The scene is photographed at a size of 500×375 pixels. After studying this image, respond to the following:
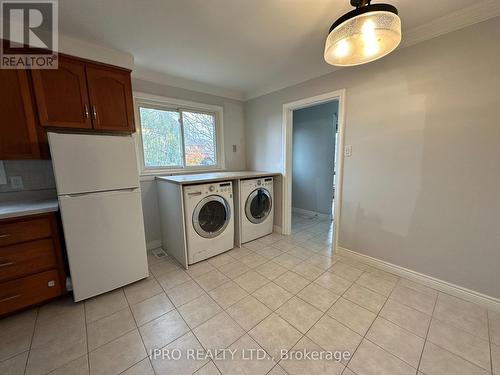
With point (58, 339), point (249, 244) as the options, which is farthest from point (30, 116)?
point (249, 244)

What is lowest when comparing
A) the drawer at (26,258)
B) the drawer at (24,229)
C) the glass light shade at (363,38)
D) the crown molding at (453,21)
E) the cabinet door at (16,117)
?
the drawer at (26,258)

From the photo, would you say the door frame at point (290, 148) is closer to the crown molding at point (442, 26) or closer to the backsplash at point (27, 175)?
the crown molding at point (442, 26)

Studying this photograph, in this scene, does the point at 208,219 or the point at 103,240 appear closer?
the point at 103,240

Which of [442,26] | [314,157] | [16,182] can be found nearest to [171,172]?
[16,182]

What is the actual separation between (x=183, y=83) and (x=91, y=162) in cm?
167

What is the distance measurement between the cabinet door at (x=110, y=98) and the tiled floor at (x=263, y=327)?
161 cm

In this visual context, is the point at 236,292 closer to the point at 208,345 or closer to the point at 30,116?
the point at 208,345

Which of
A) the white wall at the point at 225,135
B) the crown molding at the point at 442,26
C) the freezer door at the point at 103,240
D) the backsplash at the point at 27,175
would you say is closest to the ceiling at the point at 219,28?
the crown molding at the point at 442,26

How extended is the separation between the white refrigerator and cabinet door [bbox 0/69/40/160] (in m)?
0.42

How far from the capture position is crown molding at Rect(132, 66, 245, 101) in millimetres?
2346

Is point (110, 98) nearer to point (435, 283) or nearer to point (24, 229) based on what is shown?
point (24, 229)

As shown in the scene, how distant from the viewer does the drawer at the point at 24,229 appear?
1403 mm

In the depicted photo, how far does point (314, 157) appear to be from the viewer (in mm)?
3879

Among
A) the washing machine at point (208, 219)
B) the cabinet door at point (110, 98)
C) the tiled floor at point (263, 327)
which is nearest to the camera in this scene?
the tiled floor at point (263, 327)
